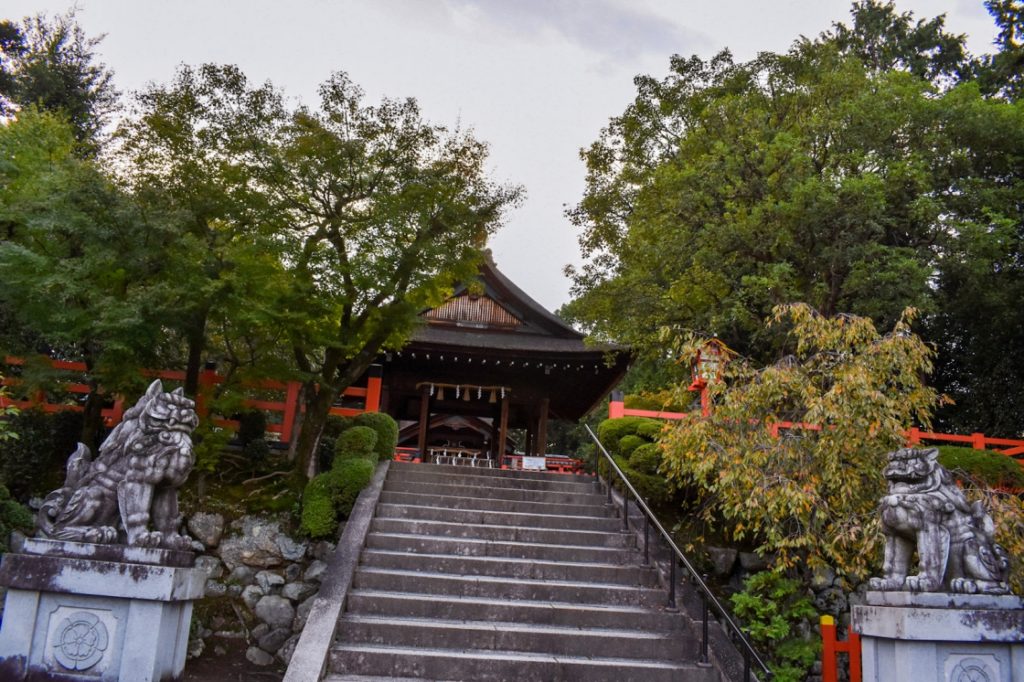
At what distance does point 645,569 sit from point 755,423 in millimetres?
2057

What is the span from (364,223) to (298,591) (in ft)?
15.9

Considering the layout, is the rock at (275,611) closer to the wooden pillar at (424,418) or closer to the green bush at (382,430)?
the green bush at (382,430)

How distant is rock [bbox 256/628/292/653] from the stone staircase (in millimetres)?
1245

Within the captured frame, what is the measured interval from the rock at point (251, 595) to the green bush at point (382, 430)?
295cm

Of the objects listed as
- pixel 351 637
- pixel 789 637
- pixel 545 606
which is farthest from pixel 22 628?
pixel 789 637

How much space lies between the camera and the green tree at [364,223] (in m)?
9.88

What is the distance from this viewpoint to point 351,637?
20.8ft

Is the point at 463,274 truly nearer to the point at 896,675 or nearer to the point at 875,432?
the point at 875,432

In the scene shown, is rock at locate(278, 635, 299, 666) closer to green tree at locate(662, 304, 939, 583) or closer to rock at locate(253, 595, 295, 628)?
rock at locate(253, 595, 295, 628)

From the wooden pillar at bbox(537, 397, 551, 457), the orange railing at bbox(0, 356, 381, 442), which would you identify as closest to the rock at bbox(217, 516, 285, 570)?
the orange railing at bbox(0, 356, 381, 442)

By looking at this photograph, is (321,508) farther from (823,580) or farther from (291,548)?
(823,580)

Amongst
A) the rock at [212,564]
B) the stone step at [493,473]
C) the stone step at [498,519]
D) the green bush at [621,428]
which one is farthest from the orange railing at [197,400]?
the green bush at [621,428]

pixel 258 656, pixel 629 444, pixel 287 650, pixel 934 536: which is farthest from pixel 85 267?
pixel 934 536

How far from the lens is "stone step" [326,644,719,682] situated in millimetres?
6000
